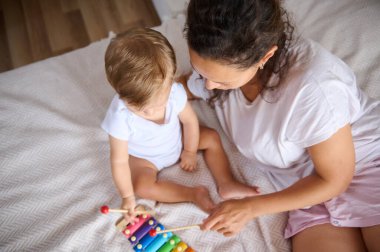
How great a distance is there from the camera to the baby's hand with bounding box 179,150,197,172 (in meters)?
1.01

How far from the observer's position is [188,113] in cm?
94

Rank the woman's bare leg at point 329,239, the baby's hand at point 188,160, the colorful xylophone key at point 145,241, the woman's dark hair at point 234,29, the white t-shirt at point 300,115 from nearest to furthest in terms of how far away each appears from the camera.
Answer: the woman's dark hair at point 234,29 → the white t-shirt at point 300,115 → the woman's bare leg at point 329,239 → the colorful xylophone key at point 145,241 → the baby's hand at point 188,160

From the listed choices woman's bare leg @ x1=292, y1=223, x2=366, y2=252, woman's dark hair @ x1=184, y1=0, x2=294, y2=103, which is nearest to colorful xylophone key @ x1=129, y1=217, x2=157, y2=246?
woman's bare leg @ x1=292, y1=223, x2=366, y2=252

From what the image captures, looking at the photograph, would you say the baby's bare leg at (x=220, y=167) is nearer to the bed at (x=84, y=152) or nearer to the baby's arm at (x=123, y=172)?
the bed at (x=84, y=152)

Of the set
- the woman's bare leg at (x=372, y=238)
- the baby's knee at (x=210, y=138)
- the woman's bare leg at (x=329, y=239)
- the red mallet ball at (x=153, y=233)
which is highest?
→ the baby's knee at (x=210, y=138)

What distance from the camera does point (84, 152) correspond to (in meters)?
1.05

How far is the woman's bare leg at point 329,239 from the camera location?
767 mm

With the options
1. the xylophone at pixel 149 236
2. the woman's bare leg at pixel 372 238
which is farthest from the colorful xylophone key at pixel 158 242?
the woman's bare leg at pixel 372 238

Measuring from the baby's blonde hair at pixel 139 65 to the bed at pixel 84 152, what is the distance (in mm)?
399

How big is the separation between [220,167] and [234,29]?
536 mm

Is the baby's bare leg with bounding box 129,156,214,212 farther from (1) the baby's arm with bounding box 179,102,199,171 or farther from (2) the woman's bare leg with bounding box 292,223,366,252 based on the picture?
(2) the woman's bare leg with bounding box 292,223,366,252

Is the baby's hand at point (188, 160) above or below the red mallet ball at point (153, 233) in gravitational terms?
above

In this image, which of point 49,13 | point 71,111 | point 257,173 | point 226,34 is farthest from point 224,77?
point 49,13

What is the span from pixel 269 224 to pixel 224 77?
49 cm
